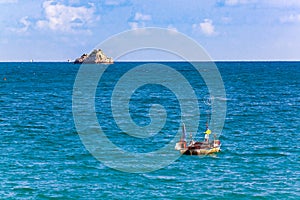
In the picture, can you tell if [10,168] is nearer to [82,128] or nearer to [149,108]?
[82,128]

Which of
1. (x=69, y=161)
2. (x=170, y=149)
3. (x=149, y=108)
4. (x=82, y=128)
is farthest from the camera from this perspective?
(x=149, y=108)

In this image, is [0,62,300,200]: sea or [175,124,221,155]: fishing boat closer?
[0,62,300,200]: sea

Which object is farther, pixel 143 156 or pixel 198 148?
pixel 198 148

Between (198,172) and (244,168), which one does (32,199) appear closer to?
(198,172)

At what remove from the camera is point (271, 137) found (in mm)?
70750

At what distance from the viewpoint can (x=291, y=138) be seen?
6950cm

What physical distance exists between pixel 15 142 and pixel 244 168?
3020 cm

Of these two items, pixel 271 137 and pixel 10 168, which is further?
pixel 271 137

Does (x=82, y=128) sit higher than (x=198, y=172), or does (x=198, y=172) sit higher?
(x=82, y=128)

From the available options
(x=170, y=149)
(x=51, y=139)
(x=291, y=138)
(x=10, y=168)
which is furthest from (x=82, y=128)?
(x=291, y=138)

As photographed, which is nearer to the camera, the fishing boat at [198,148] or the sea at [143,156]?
the sea at [143,156]

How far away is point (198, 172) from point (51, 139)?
2447 centimetres

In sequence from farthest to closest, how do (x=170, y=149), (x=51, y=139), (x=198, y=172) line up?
(x=51, y=139), (x=170, y=149), (x=198, y=172)

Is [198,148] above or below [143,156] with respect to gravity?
above
